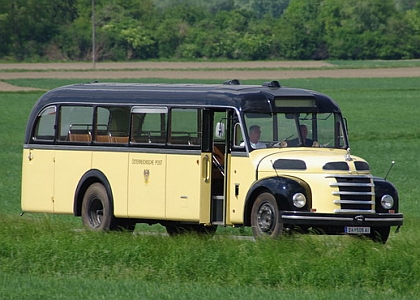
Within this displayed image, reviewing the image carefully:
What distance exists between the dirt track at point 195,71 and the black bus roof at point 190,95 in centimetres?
5236

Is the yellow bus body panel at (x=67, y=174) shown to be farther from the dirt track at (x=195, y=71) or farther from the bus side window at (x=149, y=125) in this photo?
the dirt track at (x=195, y=71)

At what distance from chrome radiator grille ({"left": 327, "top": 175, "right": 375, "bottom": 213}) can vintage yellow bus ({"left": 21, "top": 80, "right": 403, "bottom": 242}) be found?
0.7 inches

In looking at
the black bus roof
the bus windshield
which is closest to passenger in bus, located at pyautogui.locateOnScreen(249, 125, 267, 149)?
the bus windshield

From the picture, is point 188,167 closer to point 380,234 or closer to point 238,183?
point 238,183

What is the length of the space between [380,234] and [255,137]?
2.14 metres

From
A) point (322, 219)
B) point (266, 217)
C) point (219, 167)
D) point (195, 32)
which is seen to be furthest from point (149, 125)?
point (195, 32)

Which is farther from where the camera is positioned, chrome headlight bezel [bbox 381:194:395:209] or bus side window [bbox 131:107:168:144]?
bus side window [bbox 131:107:168:144]

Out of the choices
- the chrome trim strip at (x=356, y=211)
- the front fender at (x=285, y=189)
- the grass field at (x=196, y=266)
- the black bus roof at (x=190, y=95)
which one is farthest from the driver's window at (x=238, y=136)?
the chrome trim strip at (x=356, y=211)

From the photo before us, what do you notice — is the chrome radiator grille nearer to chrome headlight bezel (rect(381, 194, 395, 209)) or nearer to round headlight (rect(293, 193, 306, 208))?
chrome headlight bezel (rect(381, 194, 395, 209))

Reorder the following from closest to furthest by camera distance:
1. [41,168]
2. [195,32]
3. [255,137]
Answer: [255,137]
[41,168]
[195,32]

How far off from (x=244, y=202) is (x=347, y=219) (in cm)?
155

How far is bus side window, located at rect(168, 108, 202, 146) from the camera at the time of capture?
1781 centimetres

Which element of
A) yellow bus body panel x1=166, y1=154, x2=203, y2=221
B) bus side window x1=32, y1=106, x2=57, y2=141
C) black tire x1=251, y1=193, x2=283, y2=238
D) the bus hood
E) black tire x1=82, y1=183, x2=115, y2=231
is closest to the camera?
black tire x1=251, y1=193, x2=283, y2=238

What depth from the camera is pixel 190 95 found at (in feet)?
59.4
